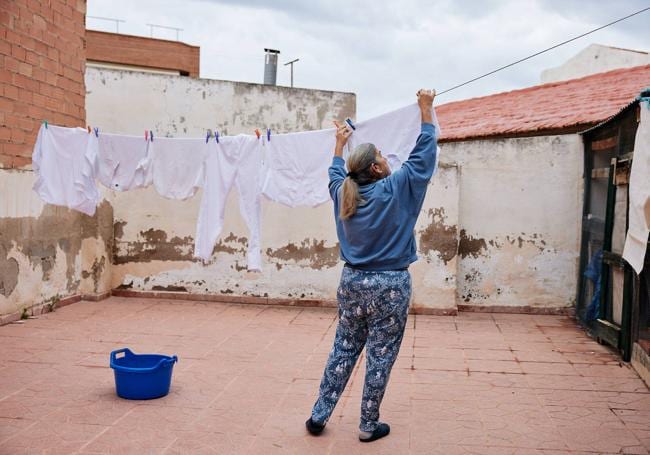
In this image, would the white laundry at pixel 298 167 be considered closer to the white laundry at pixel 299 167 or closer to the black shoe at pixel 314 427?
the white laundry at pixel 299 167

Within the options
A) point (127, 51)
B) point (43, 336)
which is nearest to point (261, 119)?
point (43, 336)

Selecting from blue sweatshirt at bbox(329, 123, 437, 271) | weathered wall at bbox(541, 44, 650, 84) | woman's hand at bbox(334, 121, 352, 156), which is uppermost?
weathered wall at bbox(541, 44, 650, 84)

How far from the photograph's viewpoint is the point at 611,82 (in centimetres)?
1150

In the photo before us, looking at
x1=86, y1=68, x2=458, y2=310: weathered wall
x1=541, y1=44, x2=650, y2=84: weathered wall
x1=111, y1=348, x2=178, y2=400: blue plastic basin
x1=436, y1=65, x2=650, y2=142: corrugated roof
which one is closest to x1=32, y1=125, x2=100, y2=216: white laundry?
x1=111, y1=348, x2=178, y2=400: blue plastic basin

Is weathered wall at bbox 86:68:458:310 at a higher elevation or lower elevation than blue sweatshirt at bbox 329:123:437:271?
lower

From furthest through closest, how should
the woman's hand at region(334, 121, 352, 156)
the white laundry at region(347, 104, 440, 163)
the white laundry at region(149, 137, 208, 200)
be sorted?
the white laundry at region(149, 137, 208, 200)
the white laundry at region(347, 104, 440, 163)
the woman's hand at region(334, 121, 352, 156)

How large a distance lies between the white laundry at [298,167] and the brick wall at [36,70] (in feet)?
9.82

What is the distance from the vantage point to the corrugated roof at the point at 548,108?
9.09m

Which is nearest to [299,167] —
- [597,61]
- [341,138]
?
[341,138]

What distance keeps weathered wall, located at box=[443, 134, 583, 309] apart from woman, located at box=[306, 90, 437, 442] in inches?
195

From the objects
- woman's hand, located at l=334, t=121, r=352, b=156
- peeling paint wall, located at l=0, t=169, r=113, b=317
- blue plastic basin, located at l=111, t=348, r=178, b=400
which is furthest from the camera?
peeling paint wall, located at l=0, t=169, r=113, b=317

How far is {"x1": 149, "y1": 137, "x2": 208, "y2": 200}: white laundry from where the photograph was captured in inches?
251

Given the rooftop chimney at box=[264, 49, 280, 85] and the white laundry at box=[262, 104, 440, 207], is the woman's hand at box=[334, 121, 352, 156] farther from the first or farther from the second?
the rooftop chimney at box=[264, 49, 280, 85]

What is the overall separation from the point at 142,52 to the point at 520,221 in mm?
17372
